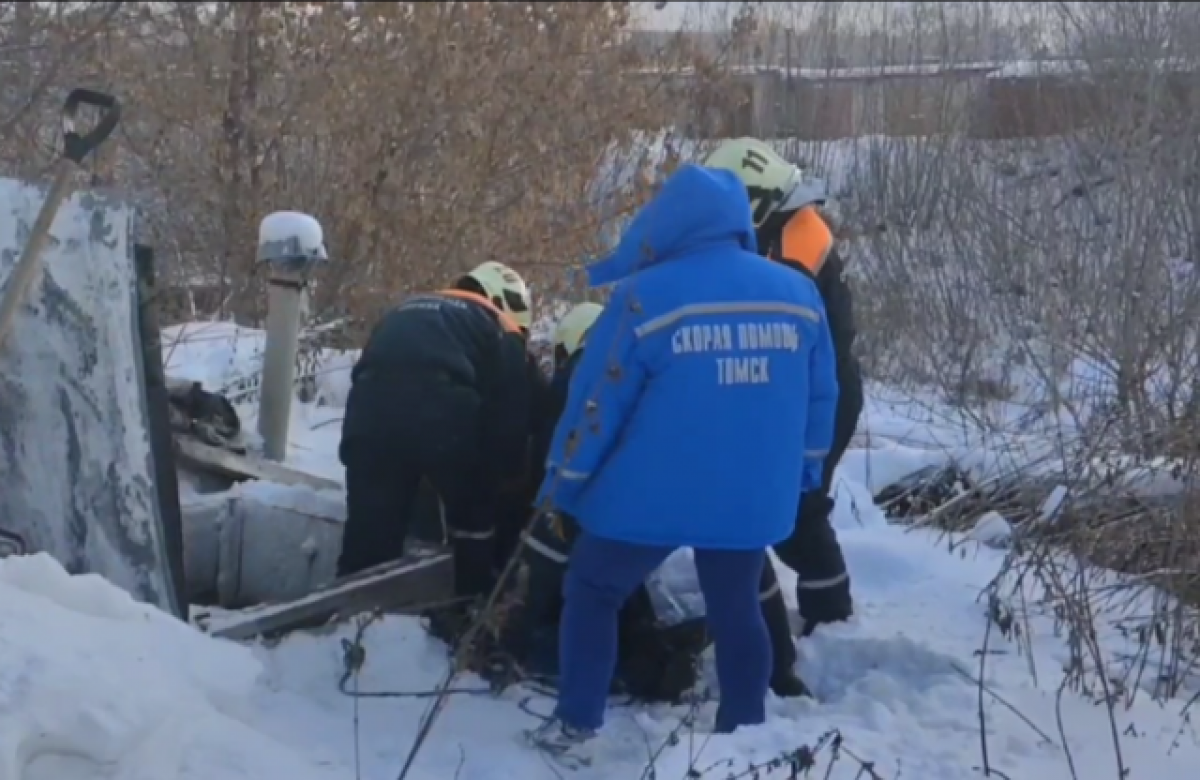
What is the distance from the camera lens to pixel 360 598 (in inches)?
212

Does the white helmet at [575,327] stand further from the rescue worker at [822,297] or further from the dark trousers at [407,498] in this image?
the rescue worker at [822,297]

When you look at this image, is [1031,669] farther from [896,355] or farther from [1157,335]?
[896,355]

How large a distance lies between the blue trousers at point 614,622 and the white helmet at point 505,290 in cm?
170

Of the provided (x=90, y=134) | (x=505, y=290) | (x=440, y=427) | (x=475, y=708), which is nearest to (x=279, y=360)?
(x=505, y=290)

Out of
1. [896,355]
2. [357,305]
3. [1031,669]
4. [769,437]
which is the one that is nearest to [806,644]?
[1031,669]

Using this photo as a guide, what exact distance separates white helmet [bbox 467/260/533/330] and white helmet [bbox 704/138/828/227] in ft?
3.62

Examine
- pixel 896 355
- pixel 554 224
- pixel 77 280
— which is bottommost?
pixel 896 355

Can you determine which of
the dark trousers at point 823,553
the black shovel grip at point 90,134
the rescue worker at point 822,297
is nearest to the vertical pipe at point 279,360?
the black shovel grip at point 90,134

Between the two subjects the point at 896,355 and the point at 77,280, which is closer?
the point at 77,280

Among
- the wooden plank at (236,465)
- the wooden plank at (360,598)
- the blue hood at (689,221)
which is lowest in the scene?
the wooden plank at (360,598)

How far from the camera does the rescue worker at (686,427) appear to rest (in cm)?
433

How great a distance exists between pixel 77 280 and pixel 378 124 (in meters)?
6.34

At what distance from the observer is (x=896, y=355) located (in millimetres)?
12531

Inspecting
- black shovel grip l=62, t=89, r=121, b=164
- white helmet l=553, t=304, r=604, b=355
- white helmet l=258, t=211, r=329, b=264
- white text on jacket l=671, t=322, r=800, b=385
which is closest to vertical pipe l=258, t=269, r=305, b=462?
white helmet l=258, t=211, r=329, b=264
